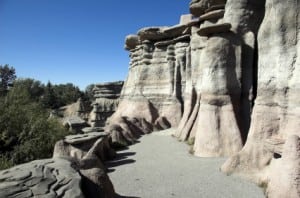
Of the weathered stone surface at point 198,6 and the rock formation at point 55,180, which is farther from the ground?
the weathered stone surface at point 198,6

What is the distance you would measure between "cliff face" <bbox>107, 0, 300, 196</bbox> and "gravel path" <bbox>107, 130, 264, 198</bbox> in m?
0.45

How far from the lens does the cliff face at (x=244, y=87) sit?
593 centimetres

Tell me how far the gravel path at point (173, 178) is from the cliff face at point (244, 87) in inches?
17.8

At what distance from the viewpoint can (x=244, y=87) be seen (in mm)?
8750

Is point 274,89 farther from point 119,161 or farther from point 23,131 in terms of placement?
point 23,131

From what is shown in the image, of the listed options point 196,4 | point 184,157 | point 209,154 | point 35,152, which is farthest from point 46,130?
point 196,4

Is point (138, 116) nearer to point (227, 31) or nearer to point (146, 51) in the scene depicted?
point (146, 51)

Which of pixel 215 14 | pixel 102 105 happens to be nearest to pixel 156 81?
pixel 215 14

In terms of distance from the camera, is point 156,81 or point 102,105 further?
point 102,105

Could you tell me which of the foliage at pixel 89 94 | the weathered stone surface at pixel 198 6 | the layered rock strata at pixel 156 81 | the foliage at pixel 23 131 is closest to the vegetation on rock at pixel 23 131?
the foliage at pixel 23 131

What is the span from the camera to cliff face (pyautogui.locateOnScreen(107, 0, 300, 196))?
593 cm

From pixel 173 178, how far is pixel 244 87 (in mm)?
3995

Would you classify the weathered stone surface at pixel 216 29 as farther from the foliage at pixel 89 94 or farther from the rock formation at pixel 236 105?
the foliage at pixel 89 94

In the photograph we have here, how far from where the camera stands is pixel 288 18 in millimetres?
6066
